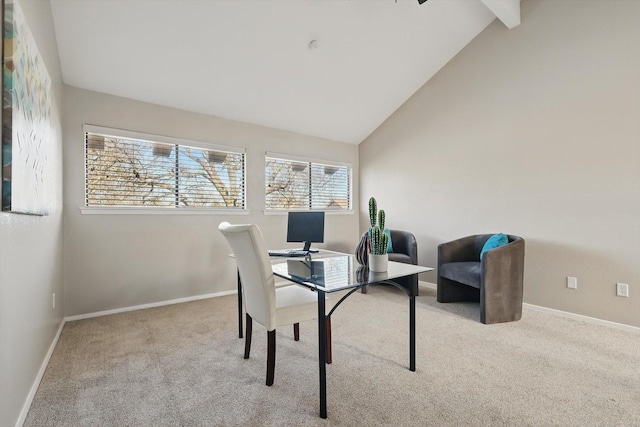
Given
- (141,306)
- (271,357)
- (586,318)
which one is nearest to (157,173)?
(141,306)

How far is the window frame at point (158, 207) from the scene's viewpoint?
3.08 m

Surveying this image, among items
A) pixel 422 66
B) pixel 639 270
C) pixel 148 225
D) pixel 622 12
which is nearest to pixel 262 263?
pixel 148 225

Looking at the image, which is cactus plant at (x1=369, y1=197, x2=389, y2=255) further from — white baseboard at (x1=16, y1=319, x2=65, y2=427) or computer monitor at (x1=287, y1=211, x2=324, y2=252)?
white baseboard at (x1=16, y1=319, x2=65, y2=427)

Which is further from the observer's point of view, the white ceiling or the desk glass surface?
the white ceiling

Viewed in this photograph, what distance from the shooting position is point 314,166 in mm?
4816

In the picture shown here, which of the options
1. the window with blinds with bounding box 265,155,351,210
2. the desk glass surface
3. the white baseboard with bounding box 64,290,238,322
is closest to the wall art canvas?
the desk glass surface

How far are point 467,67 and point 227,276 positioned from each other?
13.1 ft

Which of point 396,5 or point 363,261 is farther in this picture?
point 396,5

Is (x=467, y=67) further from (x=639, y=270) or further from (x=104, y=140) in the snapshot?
(x=104, y=140)

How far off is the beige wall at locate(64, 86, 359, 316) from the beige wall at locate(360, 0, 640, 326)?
2.27 m

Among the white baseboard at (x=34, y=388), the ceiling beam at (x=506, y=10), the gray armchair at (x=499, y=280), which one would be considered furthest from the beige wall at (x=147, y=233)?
the ceiling beam at (x=506, y=10)

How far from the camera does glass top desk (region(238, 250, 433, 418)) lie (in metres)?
1.58

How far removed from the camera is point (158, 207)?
11.3ft

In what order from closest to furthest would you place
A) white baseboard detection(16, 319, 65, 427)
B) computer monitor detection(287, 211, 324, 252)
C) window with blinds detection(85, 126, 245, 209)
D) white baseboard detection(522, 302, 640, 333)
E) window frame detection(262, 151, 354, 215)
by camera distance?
1. white baseboard detection(16, 319, 65, 427)
2. white baseboard detection(522, 302, 640, 333)
3. window with blinds detection(85, 126, 245, 209)
4. computer monitor detection(287, 211, 324, 252)
5. window frame detection(262, 151, 354, 215)
